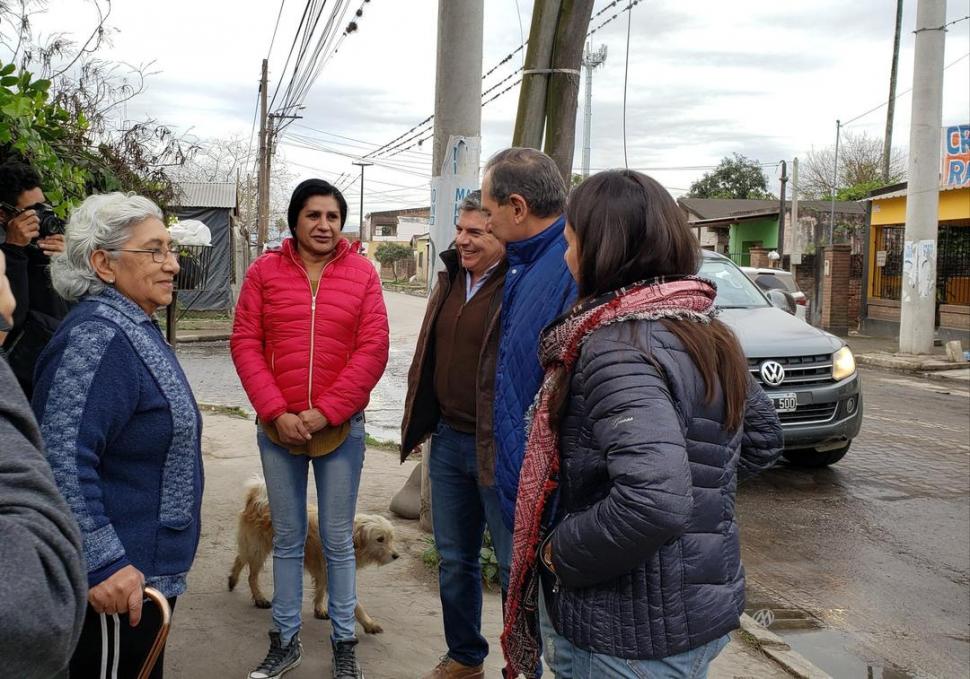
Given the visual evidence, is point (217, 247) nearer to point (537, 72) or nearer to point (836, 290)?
point (836, 290)

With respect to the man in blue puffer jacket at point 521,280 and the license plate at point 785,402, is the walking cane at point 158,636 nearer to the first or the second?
the man in blue puffer jacket at point 521,280

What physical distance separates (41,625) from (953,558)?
20.9 feet

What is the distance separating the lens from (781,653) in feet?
14.1

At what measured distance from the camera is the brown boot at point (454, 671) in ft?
12.0

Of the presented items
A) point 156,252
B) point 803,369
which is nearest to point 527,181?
point 156,252

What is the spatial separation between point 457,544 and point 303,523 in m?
0.66

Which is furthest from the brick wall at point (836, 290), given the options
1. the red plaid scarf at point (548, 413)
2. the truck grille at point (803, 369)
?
the red plaid scarf at point (548, 413)

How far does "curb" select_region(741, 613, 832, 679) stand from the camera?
Result: 4.11 m

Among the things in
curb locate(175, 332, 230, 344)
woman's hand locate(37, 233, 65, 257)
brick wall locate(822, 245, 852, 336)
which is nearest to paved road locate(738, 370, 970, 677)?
woman's hand locate(37, 233, 65, 257)

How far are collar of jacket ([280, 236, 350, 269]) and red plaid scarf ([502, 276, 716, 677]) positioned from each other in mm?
1694

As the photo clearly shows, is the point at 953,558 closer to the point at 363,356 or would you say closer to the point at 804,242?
the point at 363,356

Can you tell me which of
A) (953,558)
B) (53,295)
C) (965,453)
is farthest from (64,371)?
(965,453)

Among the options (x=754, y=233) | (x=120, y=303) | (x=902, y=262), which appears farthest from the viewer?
(x=754, y=233)

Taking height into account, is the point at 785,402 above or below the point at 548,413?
below
